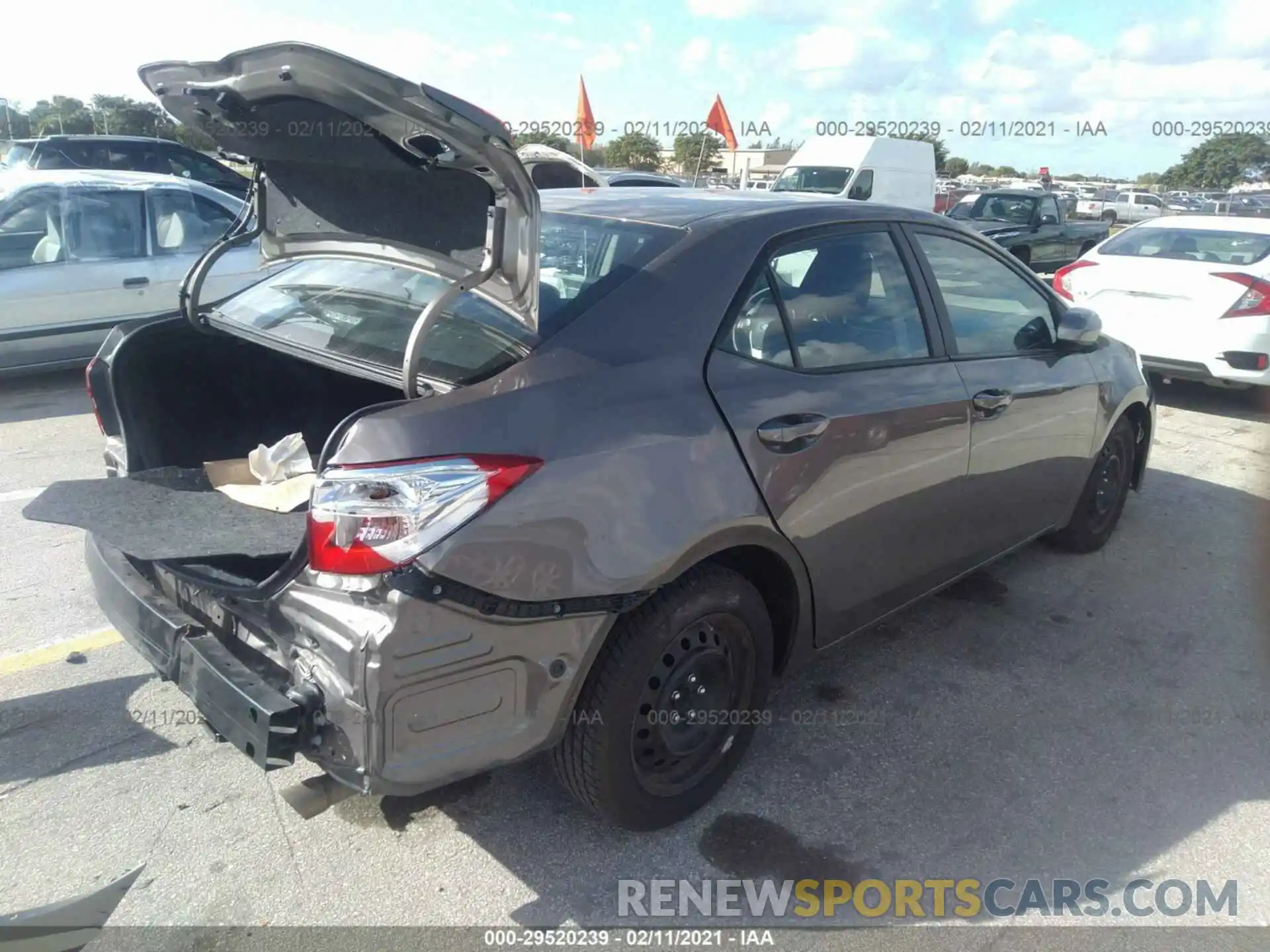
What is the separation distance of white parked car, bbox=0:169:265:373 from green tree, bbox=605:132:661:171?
26293mm

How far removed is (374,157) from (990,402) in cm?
225

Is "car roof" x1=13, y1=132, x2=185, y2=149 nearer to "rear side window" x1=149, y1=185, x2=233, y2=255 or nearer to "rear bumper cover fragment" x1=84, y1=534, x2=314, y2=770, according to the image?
"rear side window" x1=149, y1=185, x2=233, y2=255

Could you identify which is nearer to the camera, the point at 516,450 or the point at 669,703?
the point at 516,450

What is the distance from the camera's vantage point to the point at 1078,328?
399 centimetres

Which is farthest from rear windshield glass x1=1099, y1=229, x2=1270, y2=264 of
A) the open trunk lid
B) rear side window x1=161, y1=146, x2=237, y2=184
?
rear side window x1=161, y1=146, x2=237, y2=184

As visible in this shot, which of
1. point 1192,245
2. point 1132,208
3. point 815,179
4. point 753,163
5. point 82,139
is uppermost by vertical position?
point 753,163

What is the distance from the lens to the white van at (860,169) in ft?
54.7

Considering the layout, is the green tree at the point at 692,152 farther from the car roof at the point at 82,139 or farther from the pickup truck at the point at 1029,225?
the car roof at the point at 82,139

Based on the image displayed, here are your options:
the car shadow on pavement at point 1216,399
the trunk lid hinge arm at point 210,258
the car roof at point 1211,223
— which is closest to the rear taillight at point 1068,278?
the car roof at point 1211,223

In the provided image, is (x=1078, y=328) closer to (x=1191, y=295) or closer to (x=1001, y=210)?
(x=1191, y=295)

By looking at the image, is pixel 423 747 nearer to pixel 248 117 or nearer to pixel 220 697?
pixel 220 697

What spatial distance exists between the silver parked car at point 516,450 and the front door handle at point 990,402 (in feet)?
0.05

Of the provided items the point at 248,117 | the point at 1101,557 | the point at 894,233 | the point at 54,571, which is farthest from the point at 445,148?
the point at 1101,557

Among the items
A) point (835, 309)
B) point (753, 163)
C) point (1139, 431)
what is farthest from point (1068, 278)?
point (753, 163)
